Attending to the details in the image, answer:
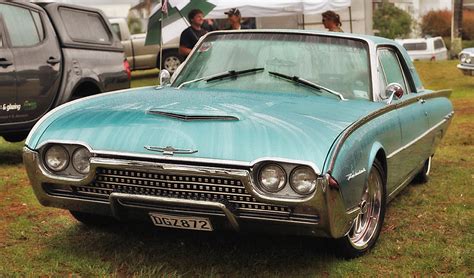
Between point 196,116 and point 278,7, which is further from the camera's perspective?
point 278,7

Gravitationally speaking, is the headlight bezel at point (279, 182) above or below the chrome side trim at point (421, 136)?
above

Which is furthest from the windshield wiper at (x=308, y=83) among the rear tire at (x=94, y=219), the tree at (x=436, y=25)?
the tree at (x=436, y=25)

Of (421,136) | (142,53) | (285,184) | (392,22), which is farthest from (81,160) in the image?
(392,22)

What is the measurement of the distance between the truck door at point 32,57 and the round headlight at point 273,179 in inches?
169

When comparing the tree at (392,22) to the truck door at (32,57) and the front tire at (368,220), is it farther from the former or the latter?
the front tire at (368,220)

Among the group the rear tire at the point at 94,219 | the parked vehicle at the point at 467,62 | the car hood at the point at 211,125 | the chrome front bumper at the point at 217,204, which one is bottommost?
the parked vehicle at the point at 467,62

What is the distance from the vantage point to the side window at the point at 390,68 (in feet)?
17.1

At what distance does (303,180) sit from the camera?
11.6 ft

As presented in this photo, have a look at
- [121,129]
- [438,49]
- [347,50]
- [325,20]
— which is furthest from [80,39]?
[438,49]

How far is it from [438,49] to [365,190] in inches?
1143

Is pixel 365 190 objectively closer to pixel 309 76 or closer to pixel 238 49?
pixel 309 76

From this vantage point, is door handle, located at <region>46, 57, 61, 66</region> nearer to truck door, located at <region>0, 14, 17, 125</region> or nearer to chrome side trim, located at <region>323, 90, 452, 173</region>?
truck door, located at <region>0, 14, 17, 125</region>

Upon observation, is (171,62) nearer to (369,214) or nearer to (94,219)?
(94,219)

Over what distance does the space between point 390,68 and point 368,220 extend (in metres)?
1.50
